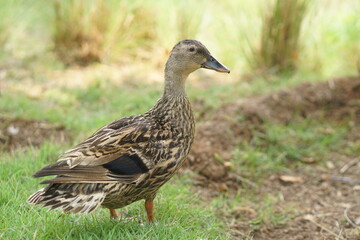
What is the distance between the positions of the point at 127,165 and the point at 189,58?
107cm

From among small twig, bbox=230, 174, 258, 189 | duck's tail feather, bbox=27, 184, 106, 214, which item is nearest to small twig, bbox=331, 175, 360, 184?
small twig, bbox=230, 174, 258, 189

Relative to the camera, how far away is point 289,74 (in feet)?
28.0

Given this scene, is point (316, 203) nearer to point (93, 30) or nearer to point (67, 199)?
point (67, 199)

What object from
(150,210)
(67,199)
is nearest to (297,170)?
(150,210)

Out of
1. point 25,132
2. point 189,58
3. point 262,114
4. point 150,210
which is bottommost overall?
point 262,114

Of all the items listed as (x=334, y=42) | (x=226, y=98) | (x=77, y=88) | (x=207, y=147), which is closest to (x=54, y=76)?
(x=77, y=88)

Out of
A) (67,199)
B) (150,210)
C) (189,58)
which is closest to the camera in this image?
(67,199)

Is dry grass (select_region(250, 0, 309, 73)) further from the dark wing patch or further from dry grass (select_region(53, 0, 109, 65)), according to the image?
the dark wing patch

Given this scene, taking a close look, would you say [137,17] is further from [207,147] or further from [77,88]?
[207,147]

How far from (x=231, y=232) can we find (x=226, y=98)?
3.45 metres

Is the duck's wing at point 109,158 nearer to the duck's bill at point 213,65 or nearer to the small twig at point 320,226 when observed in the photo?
the duck's bill at point 213,65

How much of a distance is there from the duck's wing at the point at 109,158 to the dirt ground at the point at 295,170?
129 centimetres

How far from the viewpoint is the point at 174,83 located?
396 cm

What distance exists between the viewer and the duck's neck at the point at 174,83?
3.94 m
